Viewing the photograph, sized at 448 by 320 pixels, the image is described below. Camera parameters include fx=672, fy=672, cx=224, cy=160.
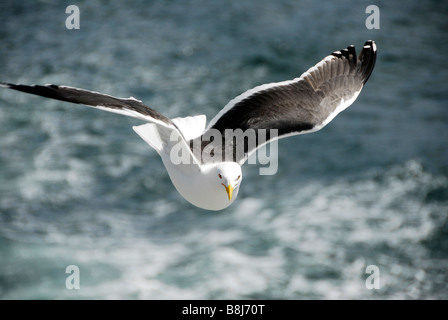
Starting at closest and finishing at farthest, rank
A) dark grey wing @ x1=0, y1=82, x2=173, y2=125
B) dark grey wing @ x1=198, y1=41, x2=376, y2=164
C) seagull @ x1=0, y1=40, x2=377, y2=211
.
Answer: dark grey wing @ x1=0, y1=82, x2=173, y2=125 < seagull @ x1=0, y1=40, x2=377, y2=211 < dark grey wing @ x1=198, y1=41, x2=376, y2=164

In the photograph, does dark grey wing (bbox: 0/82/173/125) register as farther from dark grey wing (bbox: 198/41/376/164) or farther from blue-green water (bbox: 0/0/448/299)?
blue-green water (bbox: 0/0/448/299)

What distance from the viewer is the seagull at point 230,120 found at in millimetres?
4672

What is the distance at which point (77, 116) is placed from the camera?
1382cm

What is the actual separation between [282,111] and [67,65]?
386 inches

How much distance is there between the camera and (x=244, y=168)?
1188cm

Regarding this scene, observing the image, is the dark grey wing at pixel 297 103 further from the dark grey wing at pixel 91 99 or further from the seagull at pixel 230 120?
the dark grey wing at pixel 91 99

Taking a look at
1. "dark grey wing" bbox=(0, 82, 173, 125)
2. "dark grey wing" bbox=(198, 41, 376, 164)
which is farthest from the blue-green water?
"dark grey wing" bbox=(0, 82, 173, 125)

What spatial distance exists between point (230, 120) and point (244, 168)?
6098 mm

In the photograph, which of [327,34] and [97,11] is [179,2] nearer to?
[97,11]

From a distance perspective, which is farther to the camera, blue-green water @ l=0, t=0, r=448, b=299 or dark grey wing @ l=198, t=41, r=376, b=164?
blue-green water @ l=0, t=0, r=448, b=299

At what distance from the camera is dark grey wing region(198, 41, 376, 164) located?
557 cm

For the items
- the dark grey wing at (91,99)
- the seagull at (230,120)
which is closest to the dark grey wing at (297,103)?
the seagull at (230,120)

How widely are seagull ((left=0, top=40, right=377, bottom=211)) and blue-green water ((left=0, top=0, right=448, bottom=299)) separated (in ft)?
14.8

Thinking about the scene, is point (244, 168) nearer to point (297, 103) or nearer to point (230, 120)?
point (297, 103)
